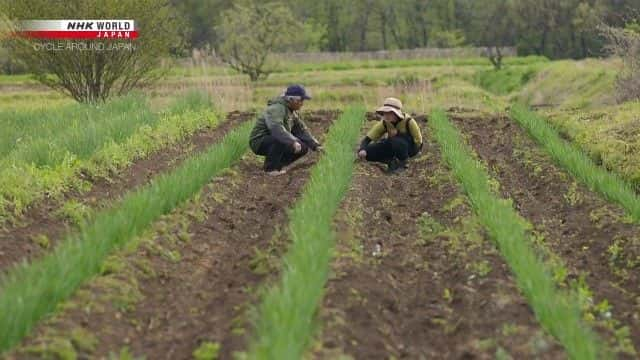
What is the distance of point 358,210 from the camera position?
7496 millimetres

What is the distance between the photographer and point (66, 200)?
7.84 metres

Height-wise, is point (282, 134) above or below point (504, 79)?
above

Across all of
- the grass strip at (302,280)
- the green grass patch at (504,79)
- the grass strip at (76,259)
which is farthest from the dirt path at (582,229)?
the green grass patch at (504,79)

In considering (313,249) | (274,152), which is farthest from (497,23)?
(313,249)

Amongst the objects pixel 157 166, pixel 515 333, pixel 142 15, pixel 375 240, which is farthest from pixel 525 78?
pixel 515 333

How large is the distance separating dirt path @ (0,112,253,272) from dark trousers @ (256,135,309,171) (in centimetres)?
108

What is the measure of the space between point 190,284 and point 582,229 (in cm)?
338

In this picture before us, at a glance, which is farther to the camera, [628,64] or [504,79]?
[504,79]

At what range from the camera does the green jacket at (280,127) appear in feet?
30.7

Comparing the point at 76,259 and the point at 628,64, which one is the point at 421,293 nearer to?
the point at 76,259

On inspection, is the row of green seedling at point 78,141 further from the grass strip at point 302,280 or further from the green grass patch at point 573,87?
the green grass patch at point 573,87

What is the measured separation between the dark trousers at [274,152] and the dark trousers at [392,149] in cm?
76

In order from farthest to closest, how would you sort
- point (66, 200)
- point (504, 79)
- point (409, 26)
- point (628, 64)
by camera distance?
point (409, 26) < point (504, 79) < point (628, 64) < point (66, 200)

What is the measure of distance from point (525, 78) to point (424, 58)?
62.4 feet
